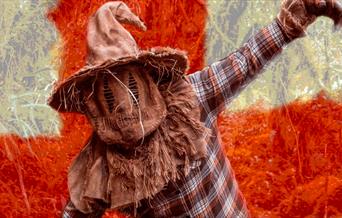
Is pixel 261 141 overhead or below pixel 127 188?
below

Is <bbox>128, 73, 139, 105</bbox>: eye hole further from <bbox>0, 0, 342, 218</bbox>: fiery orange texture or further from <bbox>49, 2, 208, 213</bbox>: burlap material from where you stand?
<bbox>0, 0, 342, 218</bbox>: fiery orange texture

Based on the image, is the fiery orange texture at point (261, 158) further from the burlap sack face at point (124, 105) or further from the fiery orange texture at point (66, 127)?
the burlap sack face at point (124, 105)

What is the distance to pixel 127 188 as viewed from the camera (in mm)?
1511

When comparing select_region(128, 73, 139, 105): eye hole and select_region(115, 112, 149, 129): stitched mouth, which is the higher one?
select_region(128, 73, 139, 105): eye hole

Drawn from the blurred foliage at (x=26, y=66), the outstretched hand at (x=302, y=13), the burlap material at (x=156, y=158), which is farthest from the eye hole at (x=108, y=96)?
the blurred foliage at (x=26, y=66)

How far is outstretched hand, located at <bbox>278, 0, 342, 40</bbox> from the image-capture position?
150 centimetres

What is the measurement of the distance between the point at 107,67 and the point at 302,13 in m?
0.47

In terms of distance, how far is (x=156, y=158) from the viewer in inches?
58.7

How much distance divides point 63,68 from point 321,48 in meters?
1.30

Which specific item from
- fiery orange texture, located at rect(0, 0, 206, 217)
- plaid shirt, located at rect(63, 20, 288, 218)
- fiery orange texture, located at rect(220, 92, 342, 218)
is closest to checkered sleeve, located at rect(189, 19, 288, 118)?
plaid shirt, located at rect(63, 20, 288, 218)

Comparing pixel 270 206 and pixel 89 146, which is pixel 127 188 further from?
pixel 270 206

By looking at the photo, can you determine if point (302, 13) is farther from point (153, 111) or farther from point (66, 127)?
point (66, 127)

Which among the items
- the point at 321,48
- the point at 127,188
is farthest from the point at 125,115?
the point at 321,48

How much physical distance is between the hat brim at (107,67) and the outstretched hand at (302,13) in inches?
10.0
